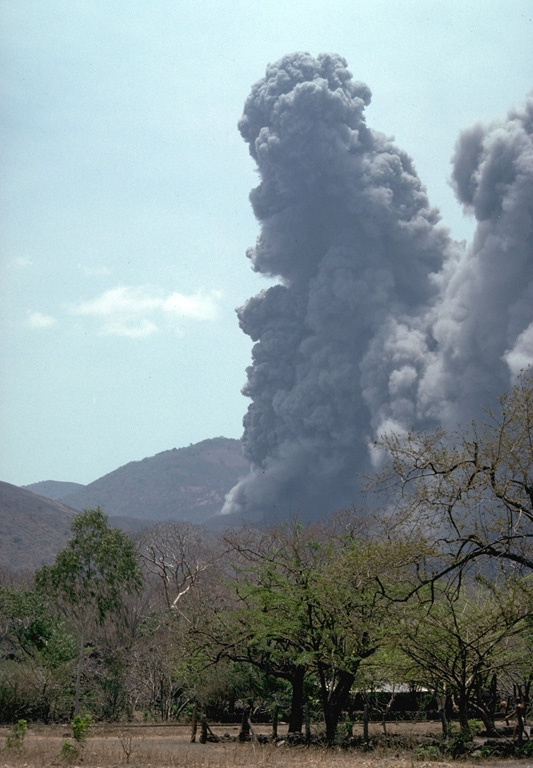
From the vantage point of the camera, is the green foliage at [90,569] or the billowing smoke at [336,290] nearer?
the green foliage at [90,569]

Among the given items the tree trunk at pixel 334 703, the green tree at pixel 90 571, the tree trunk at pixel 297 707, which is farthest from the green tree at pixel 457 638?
the green tree at pixel 90 571

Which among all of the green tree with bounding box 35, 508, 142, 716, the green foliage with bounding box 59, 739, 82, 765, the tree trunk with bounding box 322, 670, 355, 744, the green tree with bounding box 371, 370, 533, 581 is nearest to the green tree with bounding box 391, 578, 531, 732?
the green tree with bounding box 371, 370, 533, 581

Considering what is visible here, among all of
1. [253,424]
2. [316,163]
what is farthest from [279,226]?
[253,424]

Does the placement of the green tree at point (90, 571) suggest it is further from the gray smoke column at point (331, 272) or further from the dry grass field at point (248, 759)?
the gray smoke column at point (331, 272)

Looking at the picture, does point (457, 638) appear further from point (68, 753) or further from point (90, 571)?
point (90, 571)

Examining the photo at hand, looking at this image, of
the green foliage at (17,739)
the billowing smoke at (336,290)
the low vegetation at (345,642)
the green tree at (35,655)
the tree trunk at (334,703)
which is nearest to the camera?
the low vegetation at (345,642)

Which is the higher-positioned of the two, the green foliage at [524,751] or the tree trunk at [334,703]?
the tree trunk at [334,703]

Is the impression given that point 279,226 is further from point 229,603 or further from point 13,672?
point 13,672
